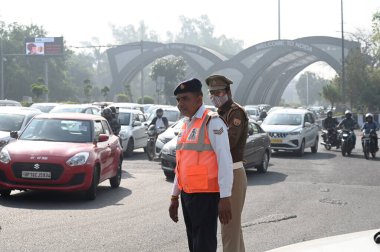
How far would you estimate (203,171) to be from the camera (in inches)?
200

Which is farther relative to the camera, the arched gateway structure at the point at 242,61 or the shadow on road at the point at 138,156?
the arched gateway structure at the point at 242,61

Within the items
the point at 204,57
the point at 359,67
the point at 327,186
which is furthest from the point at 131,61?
the point at 327,186

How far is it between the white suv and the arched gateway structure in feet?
154

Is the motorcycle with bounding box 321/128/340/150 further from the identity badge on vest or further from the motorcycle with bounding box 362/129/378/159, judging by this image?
the identity badge on vest

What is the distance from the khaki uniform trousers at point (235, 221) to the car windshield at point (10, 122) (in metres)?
11.5

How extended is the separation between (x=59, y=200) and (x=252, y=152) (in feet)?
20.6

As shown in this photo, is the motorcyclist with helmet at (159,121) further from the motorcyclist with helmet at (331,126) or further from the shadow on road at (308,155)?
the motorcyclist with helmet at (331,126)

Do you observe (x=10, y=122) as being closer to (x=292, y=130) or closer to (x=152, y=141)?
(x=152, y=141)

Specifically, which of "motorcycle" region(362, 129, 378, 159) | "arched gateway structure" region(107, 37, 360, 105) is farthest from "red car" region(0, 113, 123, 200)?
"arched gateway structure" region(107, 37, 360, 105)

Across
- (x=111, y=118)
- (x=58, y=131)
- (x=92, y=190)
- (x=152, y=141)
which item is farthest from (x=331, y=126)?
(x=92, y=190)

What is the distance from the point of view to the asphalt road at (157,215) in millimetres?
8148

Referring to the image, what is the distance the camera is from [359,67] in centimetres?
5869

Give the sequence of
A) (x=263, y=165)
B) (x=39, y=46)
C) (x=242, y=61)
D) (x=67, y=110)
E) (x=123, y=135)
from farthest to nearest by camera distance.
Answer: (x=242, y=61) → (x=39, y=46) → (x=67, y=110) → (x=123, y=135) → (x=263, y=165)

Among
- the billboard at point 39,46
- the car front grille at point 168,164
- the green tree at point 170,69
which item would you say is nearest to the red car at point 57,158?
the car front grille at point 168,164
